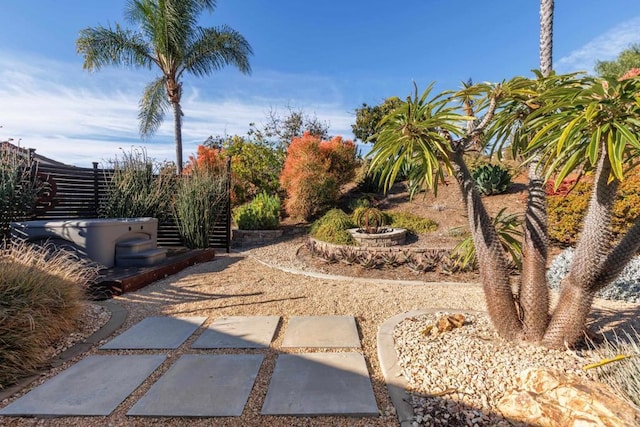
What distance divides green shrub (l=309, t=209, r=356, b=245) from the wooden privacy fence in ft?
10.9

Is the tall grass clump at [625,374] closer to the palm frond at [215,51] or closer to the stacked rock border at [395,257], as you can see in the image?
the stacked rock border at [395,257]

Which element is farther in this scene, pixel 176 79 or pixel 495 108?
pixel 176 79

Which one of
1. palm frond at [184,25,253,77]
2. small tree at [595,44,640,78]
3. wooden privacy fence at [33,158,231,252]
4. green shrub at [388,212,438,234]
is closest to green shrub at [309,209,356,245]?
green shrub at [388,212,438,234]

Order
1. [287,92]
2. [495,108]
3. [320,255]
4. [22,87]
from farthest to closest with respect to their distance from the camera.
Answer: [287,92] < [320,255] < [22,87] < [495,108]

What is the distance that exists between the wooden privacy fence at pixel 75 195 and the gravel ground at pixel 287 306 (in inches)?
70.4

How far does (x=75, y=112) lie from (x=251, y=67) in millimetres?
6812

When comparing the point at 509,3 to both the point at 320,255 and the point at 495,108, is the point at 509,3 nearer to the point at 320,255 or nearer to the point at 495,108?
the point at 495,108

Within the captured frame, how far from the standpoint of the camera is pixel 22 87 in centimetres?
620

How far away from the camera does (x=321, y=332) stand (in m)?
3.06

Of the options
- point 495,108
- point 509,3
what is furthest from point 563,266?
point 509,3

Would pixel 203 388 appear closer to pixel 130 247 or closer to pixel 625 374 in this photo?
pixel 625 374

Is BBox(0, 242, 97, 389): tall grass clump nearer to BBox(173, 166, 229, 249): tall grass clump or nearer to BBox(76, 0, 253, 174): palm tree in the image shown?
BBox(173, 166, 229, 249): tall grass clump

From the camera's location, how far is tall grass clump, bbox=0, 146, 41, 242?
5062 mm

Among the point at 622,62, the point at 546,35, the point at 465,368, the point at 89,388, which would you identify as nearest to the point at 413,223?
the point at 546,35
